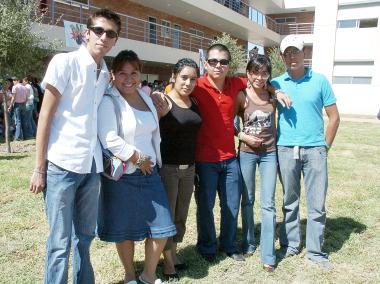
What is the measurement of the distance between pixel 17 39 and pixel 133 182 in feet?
25.6

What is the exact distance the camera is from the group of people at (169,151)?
8.39ft

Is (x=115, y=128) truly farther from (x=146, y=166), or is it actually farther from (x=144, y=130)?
(x=146, y=166)

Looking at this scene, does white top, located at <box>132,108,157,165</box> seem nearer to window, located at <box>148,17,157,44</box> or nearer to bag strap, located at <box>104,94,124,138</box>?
bag strap, located at <box>104,94,124,138</box>

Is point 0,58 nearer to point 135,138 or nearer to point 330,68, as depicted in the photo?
point 135,138

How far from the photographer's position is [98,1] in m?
19.5

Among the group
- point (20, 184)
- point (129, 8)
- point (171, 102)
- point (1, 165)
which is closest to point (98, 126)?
point (171, 102)

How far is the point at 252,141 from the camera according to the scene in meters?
3.76

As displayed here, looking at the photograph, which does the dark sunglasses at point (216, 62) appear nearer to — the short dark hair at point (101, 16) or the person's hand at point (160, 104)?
the person's hand at point (160, 104)

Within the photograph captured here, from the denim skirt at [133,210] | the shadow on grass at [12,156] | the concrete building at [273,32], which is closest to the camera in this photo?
the denim skirt at [133,210]

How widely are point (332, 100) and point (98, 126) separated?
2.20 m

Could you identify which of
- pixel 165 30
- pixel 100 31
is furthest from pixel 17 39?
pixel 165 30

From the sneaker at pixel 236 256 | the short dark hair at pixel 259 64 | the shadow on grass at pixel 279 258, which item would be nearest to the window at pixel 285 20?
the shadow on grass at pixel 279 258

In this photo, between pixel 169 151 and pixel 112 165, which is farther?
pixel 169 151

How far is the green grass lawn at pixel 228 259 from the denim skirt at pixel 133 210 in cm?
67
